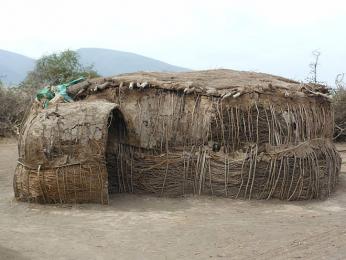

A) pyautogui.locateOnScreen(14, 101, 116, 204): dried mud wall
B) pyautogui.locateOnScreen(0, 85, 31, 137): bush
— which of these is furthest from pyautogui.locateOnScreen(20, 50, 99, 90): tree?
pyautogui.locateOnScreen(14, 101, 116, 204): dried mud wall

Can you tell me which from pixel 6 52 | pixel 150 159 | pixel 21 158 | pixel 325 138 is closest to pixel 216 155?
pixel 150 159

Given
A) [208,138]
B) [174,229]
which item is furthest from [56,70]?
[174,229]

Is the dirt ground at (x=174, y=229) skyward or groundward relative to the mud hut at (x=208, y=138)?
Answer: groundward

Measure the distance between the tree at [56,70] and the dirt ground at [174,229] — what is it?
1365cm

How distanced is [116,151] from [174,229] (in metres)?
2.78

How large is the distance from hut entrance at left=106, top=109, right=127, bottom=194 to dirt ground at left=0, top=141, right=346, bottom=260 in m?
0.39

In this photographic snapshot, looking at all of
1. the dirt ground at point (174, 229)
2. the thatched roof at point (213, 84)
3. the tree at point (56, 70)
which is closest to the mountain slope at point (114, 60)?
the tree at point (56, 70)

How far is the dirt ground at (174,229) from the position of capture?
21.6 feet

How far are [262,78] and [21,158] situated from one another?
4875 mm

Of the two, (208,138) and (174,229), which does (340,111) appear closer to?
(208,138)

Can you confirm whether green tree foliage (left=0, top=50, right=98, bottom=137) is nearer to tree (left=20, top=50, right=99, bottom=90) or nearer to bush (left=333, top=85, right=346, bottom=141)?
tree (left=20, top=50, right=99, bottom=90)

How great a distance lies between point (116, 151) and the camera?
10.2 meters

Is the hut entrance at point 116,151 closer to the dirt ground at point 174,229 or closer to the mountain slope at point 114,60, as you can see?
the dirt ground at point 174,229

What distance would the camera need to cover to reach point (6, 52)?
69125mm
